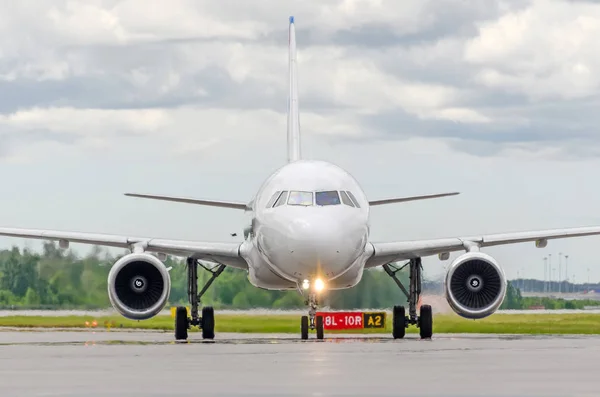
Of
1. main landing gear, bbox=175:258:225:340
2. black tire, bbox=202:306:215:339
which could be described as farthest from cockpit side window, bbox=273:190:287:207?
black tire, bbox=202:306:215:339

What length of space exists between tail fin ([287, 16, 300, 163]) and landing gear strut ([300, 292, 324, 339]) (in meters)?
8.76

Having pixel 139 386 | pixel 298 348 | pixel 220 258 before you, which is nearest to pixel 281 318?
pixel 220 258

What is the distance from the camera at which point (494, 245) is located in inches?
1451

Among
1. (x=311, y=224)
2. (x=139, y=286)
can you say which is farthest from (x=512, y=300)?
(x=311, y=224)

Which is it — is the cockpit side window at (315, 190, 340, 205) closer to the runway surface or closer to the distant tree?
the runway surface

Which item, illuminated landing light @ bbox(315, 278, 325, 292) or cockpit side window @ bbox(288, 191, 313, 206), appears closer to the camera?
cockpit side window @ bbox(288, 191, 313, 206)

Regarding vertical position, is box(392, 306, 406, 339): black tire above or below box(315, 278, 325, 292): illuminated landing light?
below

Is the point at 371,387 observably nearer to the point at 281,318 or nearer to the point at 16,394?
the point at 16,394

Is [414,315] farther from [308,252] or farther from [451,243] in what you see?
[308,252]

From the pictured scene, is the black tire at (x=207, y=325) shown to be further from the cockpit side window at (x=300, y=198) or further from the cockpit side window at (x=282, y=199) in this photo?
the cockpit side window at (x=300, y=198)

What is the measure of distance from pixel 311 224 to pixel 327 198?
4.27 ft

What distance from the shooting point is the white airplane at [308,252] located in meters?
30.1

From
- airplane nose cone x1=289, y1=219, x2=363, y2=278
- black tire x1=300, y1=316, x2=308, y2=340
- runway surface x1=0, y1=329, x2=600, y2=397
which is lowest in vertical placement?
runway surface x1=0, y1=329, x2=600, y2=397

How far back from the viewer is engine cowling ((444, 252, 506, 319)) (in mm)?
33938
